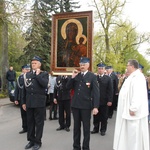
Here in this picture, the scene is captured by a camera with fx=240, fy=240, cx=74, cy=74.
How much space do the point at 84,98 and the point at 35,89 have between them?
1123mm

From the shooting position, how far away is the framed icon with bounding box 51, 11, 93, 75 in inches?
242

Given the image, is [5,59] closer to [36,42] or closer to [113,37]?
[36,42]

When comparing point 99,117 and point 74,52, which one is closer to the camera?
point 74,52

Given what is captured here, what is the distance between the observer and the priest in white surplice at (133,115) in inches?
176

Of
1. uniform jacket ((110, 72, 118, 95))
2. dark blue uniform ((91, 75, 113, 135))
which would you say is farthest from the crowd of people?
uniform jacket ((110, 72, 118, 95))

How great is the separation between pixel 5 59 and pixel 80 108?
12.9m

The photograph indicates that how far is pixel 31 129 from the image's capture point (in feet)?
17.9

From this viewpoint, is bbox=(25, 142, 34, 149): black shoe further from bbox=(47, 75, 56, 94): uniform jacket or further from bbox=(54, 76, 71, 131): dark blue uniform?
bbox=(47, 75, 56, 94): uniform jacket

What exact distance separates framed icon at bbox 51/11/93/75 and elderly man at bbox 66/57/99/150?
3.09 ft

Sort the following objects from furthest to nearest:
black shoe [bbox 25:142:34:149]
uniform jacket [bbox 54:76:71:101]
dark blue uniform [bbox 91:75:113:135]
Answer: uniform jacket [bbox 54:76:71:101] < dark blue uniform [bbox 91:75:113:135] < black shoe [bbox 25:142:34:149]

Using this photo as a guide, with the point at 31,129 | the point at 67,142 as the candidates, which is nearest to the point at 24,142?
the point at 31,129

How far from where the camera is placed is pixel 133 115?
446 centimetres

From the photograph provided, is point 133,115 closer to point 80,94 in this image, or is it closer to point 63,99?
point 80,94

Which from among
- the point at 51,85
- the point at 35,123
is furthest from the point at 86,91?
the point at 51,85
